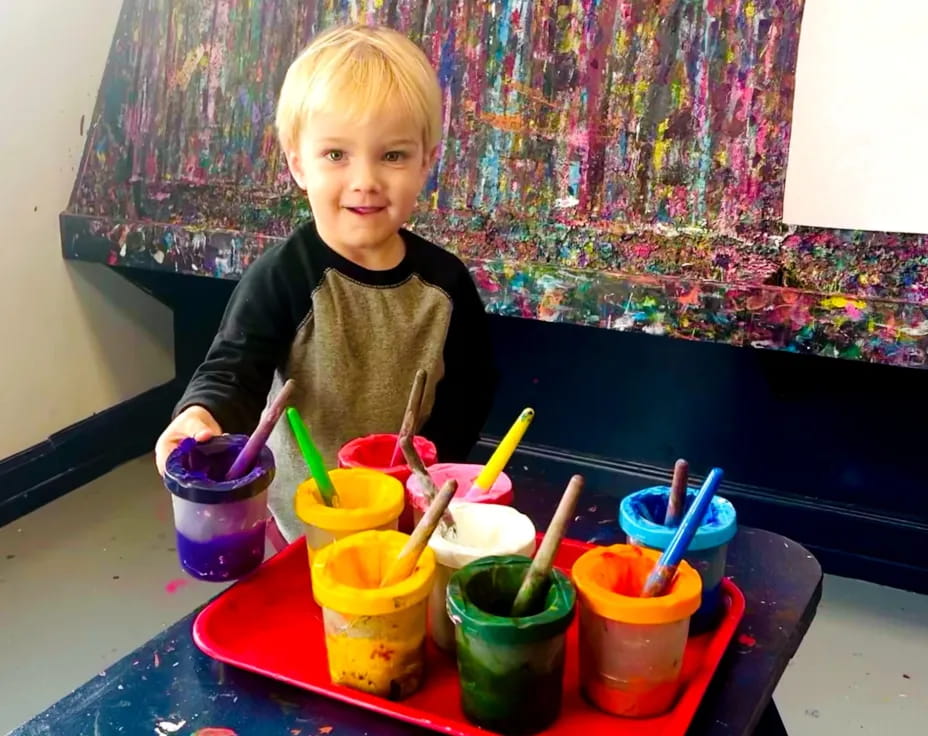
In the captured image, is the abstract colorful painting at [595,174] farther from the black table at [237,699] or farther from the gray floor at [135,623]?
the black table at [237,699]

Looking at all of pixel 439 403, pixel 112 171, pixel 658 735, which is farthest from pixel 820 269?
pixel 112 171

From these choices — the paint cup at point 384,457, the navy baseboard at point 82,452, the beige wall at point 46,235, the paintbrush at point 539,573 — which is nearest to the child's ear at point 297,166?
the paint cup at point 384,457

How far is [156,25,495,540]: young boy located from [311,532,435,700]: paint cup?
286 millimetres

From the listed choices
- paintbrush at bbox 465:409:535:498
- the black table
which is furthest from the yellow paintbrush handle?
the black table

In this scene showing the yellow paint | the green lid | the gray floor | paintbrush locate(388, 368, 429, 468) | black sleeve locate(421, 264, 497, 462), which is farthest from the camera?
the gray floor

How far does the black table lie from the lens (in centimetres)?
59

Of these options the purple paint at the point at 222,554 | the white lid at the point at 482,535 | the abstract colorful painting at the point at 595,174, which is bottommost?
the purple paint at the point at 222,554

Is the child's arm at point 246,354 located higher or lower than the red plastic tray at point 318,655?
higher

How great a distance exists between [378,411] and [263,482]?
35cm

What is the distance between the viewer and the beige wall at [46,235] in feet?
5.85

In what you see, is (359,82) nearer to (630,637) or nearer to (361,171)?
(361,171)

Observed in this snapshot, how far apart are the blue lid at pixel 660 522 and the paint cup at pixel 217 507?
0.27m

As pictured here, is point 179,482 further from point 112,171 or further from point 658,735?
point 112,171

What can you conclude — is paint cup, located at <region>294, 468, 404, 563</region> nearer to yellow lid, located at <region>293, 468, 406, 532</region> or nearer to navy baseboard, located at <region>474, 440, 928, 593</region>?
yellow lid, located at <region>293, 468, 406, 532</region>
